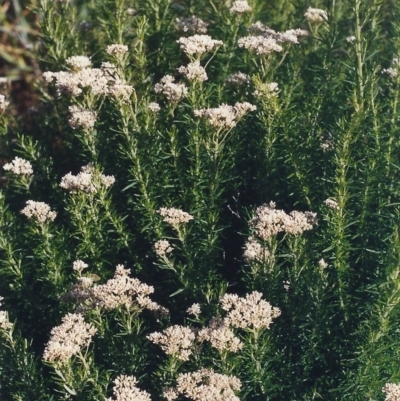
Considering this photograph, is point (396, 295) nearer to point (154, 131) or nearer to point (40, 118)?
point (154, 131)

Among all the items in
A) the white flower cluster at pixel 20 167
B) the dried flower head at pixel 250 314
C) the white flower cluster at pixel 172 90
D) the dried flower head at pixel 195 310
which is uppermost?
the white flower cluster at pixel 172 90

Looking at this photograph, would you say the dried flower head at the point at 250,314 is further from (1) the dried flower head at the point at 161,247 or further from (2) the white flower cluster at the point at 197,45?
(2) the white flower cluster at the point at 197,45

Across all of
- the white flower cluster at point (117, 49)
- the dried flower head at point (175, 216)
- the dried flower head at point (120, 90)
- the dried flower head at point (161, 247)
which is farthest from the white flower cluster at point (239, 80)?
the dried flower head at point (161, 247)

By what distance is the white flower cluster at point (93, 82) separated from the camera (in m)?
3.62

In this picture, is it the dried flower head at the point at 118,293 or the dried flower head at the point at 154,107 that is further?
the dried flower head at the point at 154,107

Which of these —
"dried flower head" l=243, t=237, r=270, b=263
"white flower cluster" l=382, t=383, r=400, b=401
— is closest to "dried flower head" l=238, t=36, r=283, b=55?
"dried flower head" l=243, t=237, r=270, b=263

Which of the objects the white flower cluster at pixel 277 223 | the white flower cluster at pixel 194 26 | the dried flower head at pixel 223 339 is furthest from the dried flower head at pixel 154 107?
the dried flower head at pixel 223 339

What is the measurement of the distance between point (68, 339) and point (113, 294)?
35cm

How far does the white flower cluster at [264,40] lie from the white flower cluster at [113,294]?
4.96ft

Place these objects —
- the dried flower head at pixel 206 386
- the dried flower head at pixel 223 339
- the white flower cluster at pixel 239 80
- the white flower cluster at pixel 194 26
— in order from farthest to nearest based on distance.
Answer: the white flower cluster at pixel 194 26
the white flower cluster at pixel 239 80
the dried flower head at pixel 223 339
the dried flower head at pixel 206 386

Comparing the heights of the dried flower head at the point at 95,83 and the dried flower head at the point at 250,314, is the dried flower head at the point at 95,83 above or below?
above

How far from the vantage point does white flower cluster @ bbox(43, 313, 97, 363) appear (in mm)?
2826

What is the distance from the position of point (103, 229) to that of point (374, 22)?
6.82 feet

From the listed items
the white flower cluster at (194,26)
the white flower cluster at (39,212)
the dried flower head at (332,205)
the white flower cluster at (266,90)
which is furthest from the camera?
the white flower cluster at (194,26)
